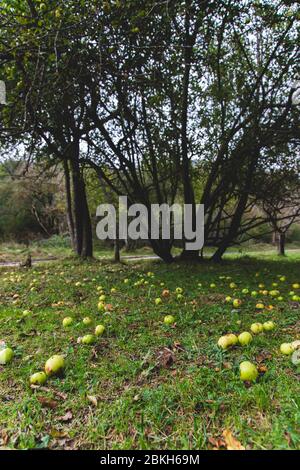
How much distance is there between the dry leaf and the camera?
5.16 ft

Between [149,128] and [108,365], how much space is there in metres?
6.46

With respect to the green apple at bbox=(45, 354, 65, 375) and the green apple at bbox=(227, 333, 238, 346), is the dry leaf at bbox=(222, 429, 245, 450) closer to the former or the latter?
the green apple at bbox=(227, 333, 238, 346)

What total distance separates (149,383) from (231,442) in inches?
29.9

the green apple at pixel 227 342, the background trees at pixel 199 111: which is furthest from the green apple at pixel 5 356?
the background trees at pixel 199 111

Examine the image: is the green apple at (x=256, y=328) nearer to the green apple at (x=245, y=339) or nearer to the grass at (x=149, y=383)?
the grass at (x=149, y=383)

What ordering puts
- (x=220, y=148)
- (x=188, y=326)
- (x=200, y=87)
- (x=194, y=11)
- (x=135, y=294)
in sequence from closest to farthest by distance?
(x=188, y=326), (x=135, y=294), (x=194, y=11), (x=200, y=87), (x=220, y=148)

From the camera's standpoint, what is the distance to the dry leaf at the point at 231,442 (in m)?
1.57

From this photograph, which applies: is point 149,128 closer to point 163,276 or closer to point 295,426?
point 163,276

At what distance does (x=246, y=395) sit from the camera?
1947mm

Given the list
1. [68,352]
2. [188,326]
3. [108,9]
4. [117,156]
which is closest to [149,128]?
[117,156]

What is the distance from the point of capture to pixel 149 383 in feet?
7.23

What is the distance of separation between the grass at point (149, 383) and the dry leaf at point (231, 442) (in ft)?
0.11

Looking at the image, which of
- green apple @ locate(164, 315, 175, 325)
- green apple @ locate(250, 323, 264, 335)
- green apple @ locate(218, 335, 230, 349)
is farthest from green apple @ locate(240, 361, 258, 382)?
green apple @ locate(164, 315, 175, 325)

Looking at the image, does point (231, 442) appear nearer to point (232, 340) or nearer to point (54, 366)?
point (232, 340)
